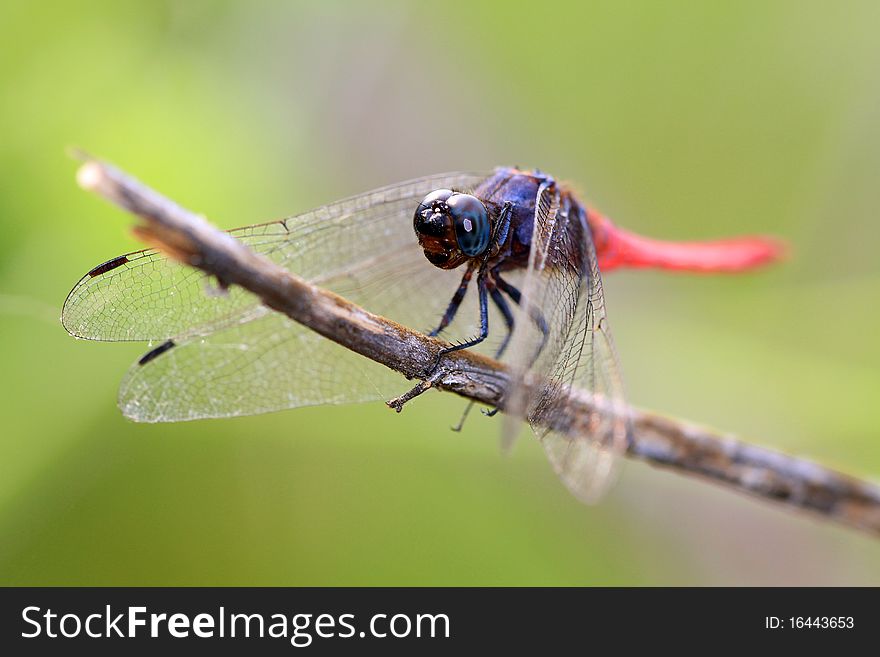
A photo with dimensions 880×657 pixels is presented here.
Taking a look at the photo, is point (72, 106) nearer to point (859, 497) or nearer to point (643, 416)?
point (643, 416)

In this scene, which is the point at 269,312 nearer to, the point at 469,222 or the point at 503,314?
the point at 469,222

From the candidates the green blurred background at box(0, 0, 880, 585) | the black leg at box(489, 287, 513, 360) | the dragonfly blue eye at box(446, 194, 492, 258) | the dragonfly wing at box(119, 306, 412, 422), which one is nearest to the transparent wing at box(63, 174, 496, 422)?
the dragonfly wing at box(119, 306, 412, 422)

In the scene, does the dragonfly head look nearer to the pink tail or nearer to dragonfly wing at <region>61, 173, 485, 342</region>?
dragonfly wing at <region>61, 173, 485, 342</region>

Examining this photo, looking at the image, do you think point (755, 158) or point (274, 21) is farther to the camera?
point (755, 158)

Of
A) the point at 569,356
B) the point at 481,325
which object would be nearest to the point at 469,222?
the point at 481,325

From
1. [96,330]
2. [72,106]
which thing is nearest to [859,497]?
[96,330]

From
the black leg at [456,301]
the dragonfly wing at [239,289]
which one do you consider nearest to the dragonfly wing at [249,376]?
the dragonfly wing at [239,289]

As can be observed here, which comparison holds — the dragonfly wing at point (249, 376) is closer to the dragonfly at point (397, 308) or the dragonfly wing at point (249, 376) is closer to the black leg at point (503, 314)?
the dragonfly at point (397, 308)
